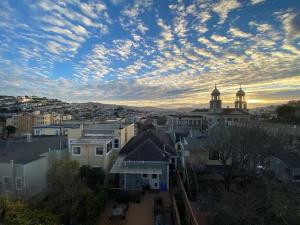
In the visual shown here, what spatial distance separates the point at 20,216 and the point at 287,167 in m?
23.6

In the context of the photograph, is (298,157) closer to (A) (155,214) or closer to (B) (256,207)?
(B) (256,207)

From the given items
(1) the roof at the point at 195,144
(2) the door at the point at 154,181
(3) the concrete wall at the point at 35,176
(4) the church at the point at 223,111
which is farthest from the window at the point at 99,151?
(4) the church at the point at 223,111

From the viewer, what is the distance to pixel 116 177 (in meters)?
23.3

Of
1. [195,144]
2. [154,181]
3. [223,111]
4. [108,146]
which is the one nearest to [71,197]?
[108,146]

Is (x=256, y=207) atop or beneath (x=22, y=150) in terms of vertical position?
beneath

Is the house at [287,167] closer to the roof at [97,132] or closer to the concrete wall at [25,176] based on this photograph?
the roof at [97,132]

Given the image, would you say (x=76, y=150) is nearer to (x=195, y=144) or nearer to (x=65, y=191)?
(x=65, y=191)

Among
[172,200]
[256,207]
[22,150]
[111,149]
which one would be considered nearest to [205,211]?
[172,200]

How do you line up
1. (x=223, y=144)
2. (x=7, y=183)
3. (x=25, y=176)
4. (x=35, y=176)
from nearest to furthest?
(x=25, y=176)
(x=7, y=183)
(x=35, y=176)
(x=223, y=144)

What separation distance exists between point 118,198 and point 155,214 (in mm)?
3930

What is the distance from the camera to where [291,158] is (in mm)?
23828

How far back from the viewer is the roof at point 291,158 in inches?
891

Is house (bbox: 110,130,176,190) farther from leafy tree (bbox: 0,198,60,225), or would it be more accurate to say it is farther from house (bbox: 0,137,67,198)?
leafy tree (bbox: 0,198,60,225)

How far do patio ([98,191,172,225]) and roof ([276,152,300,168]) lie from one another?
13.3 m
